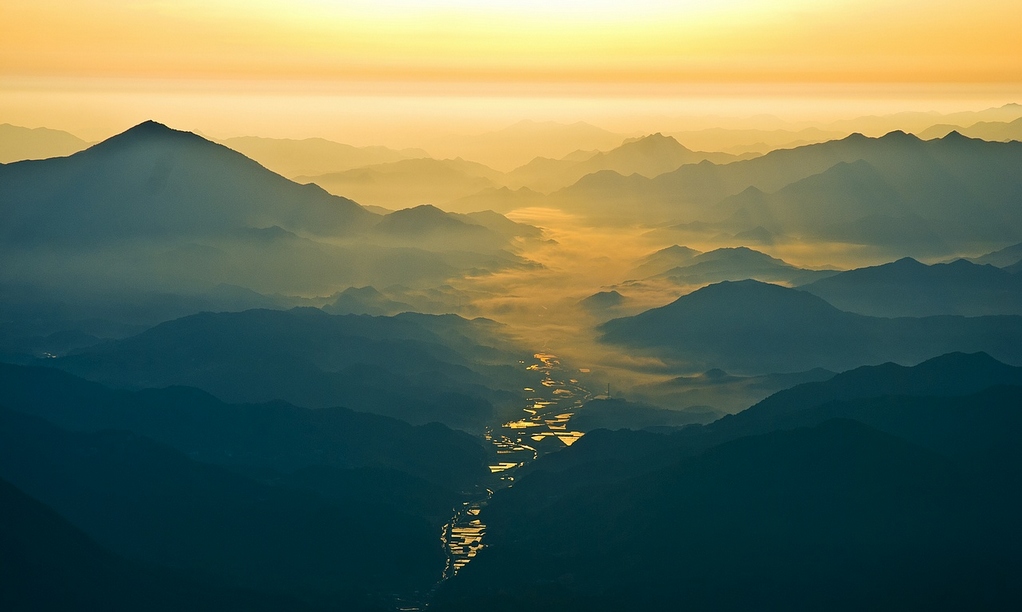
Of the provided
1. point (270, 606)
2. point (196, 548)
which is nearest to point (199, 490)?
point (196, 548)

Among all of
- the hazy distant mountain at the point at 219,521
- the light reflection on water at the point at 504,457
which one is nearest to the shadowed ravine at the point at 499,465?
the light reflection on water at the point at 504,457

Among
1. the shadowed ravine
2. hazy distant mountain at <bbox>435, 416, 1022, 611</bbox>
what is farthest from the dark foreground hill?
the shadowed ravine

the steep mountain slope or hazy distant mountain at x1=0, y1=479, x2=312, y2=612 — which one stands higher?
the steep mountain slope

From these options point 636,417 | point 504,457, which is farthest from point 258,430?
point 636,417

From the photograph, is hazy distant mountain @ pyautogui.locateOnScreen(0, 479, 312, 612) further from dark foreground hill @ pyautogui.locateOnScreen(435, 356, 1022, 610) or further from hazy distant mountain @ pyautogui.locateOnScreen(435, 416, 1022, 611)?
hazy distant mountain @ pyautogui.locateOnScreen(435, 416, 1022, 611)

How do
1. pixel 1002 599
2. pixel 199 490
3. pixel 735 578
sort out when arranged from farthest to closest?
pixel 199 490 < pixel 735 578 < pixel 1002 599

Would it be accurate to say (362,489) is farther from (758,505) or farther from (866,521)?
(866,521)
